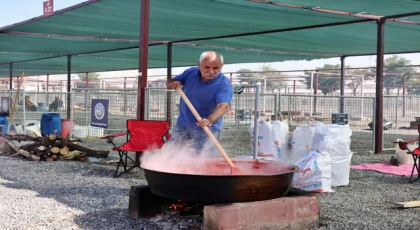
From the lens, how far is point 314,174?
18.5 feet

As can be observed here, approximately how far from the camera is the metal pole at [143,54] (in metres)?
7.02

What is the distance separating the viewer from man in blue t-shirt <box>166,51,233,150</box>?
388 centimetres

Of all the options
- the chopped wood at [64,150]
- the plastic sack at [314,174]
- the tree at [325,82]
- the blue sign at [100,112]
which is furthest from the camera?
the tree at [325,82]

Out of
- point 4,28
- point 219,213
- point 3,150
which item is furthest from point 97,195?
point 4,28

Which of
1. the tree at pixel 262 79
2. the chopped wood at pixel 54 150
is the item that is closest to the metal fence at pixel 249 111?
the chopped wood at pixel 54 150

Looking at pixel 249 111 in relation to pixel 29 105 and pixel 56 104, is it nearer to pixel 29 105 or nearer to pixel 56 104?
pixel 56 104

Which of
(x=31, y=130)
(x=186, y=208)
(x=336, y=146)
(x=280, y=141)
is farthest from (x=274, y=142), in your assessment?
(x=31, y=130)

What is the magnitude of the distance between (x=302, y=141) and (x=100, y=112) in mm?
4270

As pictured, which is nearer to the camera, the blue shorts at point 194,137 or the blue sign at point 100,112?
the blue shorts at point 194,137

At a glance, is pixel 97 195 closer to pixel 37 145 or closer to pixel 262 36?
pixel 37 145

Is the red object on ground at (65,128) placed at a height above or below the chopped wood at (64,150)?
above

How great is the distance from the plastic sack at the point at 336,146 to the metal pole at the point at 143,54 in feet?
8.82

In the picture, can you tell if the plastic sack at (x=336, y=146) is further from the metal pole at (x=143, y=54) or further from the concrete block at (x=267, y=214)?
the metal pole at (x=143, y=54)

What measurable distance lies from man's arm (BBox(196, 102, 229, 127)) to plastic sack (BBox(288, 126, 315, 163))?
112 inches
